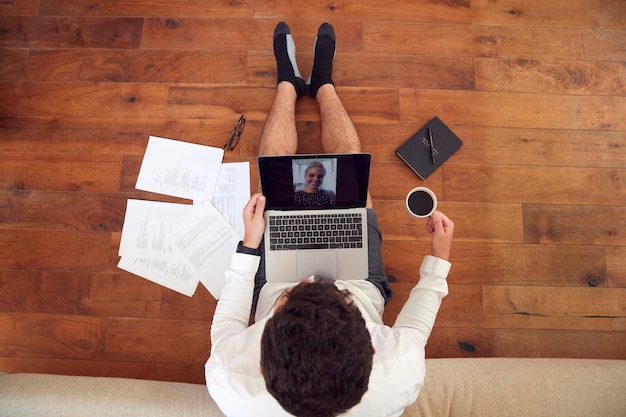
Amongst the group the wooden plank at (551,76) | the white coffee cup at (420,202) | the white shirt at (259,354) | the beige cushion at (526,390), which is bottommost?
the beige cushion at (526,390)

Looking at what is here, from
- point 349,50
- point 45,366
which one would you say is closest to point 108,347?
point 45,366

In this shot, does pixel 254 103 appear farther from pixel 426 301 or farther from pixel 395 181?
pixel 426 301

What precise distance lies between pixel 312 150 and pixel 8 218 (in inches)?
50.6

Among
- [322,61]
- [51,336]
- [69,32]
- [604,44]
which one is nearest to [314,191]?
[322,61]

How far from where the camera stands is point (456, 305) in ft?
4.83

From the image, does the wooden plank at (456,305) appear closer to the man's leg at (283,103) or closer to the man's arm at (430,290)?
the man's arm at (430,290)

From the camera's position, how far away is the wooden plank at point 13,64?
1.70 meters

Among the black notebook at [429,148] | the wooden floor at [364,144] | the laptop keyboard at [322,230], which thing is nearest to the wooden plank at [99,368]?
the wooden floor at [364,144]

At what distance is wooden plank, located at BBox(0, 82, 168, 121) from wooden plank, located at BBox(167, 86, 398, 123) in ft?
0.30

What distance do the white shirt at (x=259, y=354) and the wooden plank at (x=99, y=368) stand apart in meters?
0.54

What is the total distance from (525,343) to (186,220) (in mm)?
1401

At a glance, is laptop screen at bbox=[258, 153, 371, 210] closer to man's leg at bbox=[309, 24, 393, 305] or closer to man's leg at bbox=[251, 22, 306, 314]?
man's leg at bbox=[309, 24, 393, 305]

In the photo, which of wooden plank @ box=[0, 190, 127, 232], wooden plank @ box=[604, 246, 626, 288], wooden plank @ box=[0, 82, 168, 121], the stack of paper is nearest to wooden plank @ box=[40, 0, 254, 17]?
wooden plank @ box=[0, 82, 168, 121]

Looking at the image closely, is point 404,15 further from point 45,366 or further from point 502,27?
point 45,366
